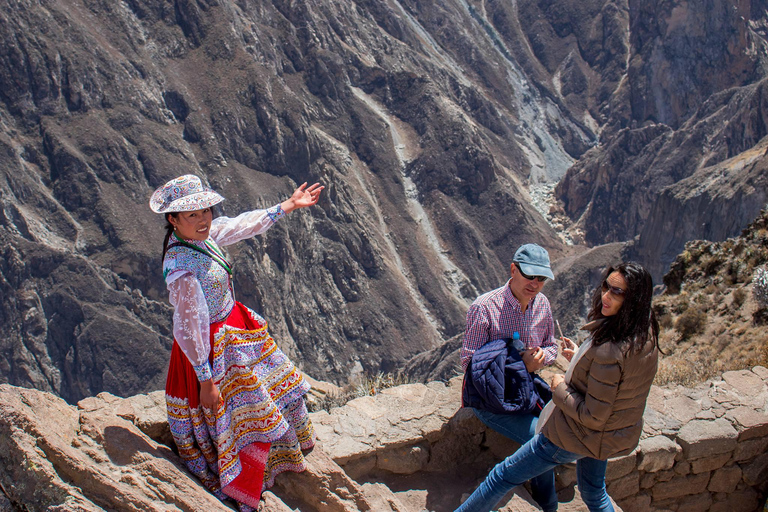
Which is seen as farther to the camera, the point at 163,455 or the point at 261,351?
the point at 261,351

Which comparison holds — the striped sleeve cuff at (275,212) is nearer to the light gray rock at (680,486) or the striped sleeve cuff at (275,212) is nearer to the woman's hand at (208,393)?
the woman's hand at (208,393)

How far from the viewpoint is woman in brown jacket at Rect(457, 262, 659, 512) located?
11.0 feet

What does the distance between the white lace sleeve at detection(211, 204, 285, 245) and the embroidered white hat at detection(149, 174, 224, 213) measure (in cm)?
31

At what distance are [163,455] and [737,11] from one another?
249ft

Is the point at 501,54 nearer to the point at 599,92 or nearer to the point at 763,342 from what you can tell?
the point at 599,92

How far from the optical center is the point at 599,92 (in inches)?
2899

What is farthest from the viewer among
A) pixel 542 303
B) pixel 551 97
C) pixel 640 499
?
pixel 551 97

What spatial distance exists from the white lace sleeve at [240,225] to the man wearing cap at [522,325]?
131 centimetres

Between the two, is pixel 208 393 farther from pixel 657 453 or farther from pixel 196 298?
pixel 657 453

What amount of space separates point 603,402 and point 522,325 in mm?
998

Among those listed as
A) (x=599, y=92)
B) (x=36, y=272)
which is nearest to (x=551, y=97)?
(x=599, y=92)

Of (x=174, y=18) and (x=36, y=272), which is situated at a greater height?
(x=174, y=18)

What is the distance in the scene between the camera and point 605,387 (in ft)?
11.0

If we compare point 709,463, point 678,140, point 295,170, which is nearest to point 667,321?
point 709,463
